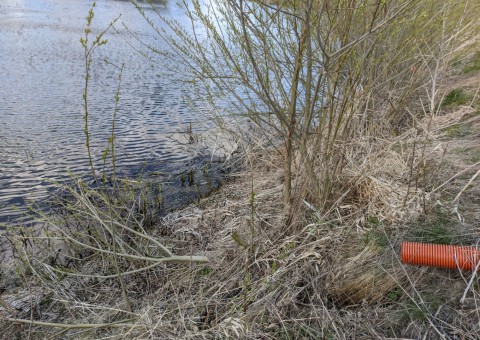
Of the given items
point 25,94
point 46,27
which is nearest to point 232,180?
point 25,94

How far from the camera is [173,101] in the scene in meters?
8.52

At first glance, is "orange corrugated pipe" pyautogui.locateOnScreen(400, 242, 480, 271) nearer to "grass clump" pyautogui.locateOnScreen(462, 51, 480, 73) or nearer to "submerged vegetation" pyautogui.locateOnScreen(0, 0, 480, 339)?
"submerged vegetation" pyautogui.locateOnScreen(0, 0, 480, 339)

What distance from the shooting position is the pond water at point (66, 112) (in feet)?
17.9

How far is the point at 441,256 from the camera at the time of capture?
2.38 meters

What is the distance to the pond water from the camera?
17.9ft

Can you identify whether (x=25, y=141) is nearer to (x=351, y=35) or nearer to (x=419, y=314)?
(x=351, y=35)

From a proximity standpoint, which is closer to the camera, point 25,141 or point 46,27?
point 25,141

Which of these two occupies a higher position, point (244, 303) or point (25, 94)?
point (25, 94)

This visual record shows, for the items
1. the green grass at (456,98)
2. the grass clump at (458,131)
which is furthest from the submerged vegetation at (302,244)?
the green grass at (456,98)

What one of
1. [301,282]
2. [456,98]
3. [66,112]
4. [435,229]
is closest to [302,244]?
[301,282]

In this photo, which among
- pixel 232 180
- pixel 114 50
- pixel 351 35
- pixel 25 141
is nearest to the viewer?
pixel 351 35

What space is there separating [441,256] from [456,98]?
5036mm

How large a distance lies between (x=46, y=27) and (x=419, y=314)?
1499 cm

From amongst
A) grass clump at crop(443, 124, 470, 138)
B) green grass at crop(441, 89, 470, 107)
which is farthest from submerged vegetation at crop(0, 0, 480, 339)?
green grass at crop(441, 89, 470, 107)
